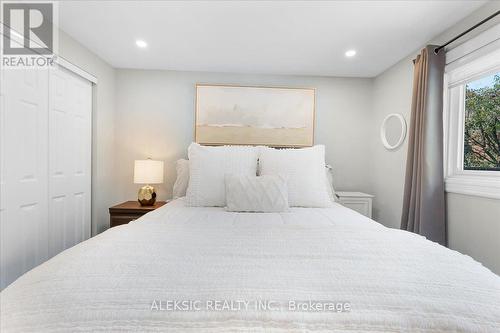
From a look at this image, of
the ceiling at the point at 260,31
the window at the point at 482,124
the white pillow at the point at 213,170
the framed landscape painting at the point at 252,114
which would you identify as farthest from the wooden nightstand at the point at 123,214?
the window at the point at 482,124

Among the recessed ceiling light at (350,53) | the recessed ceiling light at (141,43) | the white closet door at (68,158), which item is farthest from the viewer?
the recessed ceiling light at (350,53)

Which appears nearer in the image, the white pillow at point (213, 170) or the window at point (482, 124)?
the window at point (482, 124)

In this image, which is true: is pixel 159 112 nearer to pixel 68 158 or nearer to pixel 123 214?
pixel 68 158

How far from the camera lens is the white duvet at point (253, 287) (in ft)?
Answer: 2.26

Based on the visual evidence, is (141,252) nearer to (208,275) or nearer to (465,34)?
(208,275)

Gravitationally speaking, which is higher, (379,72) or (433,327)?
(379,72)

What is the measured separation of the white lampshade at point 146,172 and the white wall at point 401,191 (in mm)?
2555

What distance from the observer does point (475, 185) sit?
1955mm

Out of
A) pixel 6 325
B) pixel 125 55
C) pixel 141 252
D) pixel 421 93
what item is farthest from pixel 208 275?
pixel 125 55

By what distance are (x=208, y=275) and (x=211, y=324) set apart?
0.19m

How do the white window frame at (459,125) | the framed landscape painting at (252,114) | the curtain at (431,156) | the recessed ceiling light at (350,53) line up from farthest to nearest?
the framed landscape painting at (252,114)
the recessed ceiling light at (350,53)
the curtain at (431,156)
the white window frame at (459,125)

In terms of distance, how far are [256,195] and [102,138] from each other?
2036mm

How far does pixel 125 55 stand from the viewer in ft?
9.43

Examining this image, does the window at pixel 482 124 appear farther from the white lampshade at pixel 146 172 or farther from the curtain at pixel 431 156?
the white lampshade at pixel 146 172
